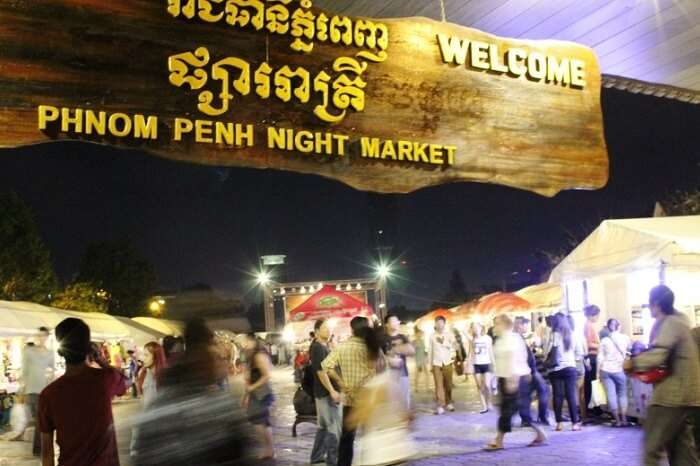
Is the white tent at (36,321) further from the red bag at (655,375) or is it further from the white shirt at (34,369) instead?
the red bag at (655,375)

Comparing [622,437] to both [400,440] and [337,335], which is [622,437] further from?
[337,335]

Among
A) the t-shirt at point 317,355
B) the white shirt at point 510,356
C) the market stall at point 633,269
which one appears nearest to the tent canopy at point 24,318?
the t-shirt at point 317,355

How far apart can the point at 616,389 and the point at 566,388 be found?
2.74 ft

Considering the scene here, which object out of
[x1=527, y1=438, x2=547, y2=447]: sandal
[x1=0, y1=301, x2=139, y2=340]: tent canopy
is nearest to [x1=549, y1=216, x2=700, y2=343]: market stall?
[x1=527, y1=438, x2=547, y2=447]: sandal

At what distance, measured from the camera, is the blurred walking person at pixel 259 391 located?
24.9 feet

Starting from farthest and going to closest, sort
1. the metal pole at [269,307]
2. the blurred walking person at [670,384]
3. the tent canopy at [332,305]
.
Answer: the metal pole at [269,307] → the tent canopy at [332,305] → the blurred walking person at [670,384]

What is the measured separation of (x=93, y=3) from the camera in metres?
2.76

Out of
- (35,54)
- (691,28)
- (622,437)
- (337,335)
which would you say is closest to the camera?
(35,54)

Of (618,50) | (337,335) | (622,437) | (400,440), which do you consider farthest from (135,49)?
(337,335)

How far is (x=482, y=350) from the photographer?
13484 millimetres

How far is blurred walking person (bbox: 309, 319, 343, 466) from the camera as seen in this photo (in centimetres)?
834

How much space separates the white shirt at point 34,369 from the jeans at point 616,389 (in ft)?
30.1

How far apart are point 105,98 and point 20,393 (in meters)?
11.2

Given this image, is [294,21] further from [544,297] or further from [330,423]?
[544,297]
